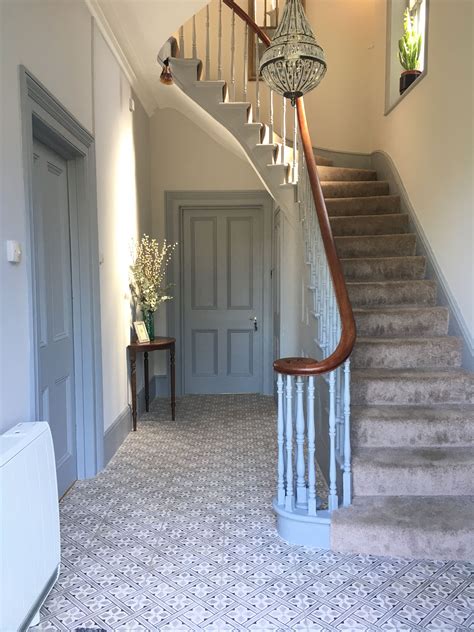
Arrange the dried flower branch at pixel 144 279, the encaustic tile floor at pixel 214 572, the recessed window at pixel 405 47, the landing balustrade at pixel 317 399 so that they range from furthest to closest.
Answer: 1. the dried flower branch at pixel 144 279
2. the recessed window at pixel 405 47
3. the landing balustrade at pixel 317 399
4. the encaustic tile floor at pixel 214 572

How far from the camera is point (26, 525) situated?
64.8 inches

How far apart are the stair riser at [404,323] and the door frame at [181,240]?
2057 mm

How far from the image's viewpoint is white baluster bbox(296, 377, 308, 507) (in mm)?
2238

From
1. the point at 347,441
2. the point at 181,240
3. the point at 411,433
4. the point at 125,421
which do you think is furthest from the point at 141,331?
the point at 411,433

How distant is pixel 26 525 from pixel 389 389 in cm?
214

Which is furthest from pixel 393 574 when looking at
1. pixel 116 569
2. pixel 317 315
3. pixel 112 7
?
pixel 112 7

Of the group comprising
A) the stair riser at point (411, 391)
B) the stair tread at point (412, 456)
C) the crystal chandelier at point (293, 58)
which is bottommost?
the stair tread at point (412, 456)

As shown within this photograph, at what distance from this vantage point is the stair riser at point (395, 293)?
3619mm

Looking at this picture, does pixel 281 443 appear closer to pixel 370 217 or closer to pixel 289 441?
pixel 289 441

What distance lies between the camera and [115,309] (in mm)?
3672

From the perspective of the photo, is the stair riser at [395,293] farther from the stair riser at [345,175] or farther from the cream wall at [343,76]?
the cream wall at [343,76]

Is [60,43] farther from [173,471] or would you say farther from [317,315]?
[173,471]

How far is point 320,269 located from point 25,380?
6.31ft

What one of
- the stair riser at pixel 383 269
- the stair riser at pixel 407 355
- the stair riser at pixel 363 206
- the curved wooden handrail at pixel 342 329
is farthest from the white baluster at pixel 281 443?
the stair riser at pixel 363 206
